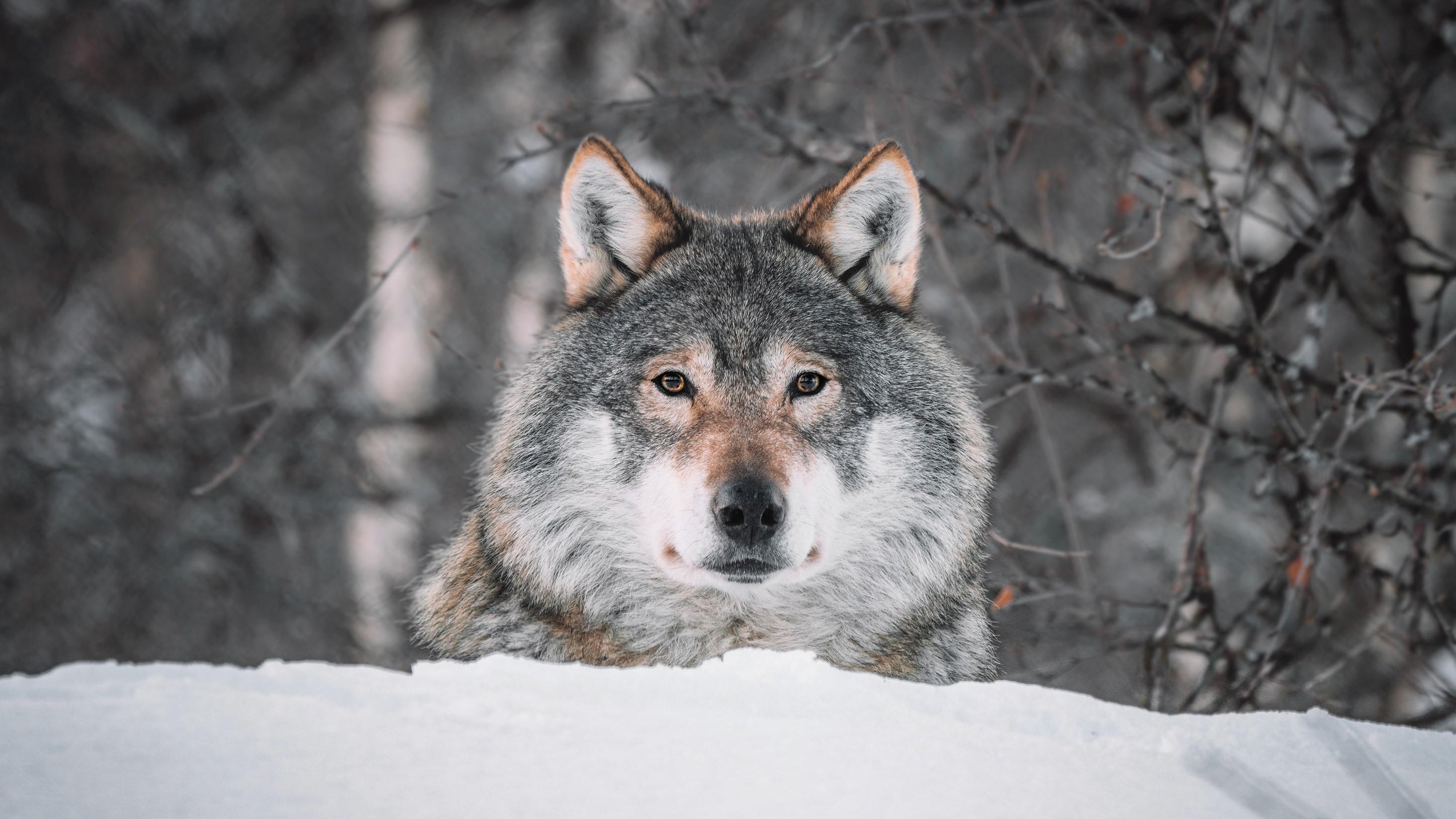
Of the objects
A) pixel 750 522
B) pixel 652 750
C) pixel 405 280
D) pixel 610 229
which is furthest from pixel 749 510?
pixel 405 280

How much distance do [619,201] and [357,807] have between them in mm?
2036

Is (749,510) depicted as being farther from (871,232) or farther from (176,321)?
(176,321)

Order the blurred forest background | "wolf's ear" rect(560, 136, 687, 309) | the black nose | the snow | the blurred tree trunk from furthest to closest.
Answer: the blurred tree trunk → the blurred forest background → "wolf's ear" rect(560, 136, 687, 309) → the black nose → the snow

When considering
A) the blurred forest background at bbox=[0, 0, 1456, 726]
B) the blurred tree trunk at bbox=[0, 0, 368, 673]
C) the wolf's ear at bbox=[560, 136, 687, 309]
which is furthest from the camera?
the blurred tree trunk at bbox=[0, 0, 368, 673]

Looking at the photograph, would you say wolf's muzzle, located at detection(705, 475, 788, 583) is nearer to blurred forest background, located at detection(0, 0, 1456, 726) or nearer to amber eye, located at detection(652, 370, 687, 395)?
amber eye, located at detection(652, 370, 687, 395)

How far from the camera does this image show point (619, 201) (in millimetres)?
3354

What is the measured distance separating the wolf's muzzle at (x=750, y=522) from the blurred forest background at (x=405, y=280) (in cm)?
283

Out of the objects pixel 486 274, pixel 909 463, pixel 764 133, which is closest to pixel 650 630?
pixel 909 463

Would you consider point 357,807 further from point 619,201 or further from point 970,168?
point 970,168

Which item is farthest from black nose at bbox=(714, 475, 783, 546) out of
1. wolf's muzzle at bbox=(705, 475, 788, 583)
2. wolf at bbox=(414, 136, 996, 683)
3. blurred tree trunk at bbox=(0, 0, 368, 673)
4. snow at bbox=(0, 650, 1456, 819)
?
blurred tree trunk at bbox=(0, 0, 368, 673)

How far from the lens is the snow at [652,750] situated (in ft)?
5.96

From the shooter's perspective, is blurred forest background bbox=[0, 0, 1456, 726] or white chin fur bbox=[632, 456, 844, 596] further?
blurred forest background bbox=[0, 0, 1456, 726]

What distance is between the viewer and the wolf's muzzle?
2672 millimetres

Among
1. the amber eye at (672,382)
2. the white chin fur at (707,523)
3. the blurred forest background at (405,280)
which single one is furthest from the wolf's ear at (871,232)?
the blurred forest background at (405,280)
